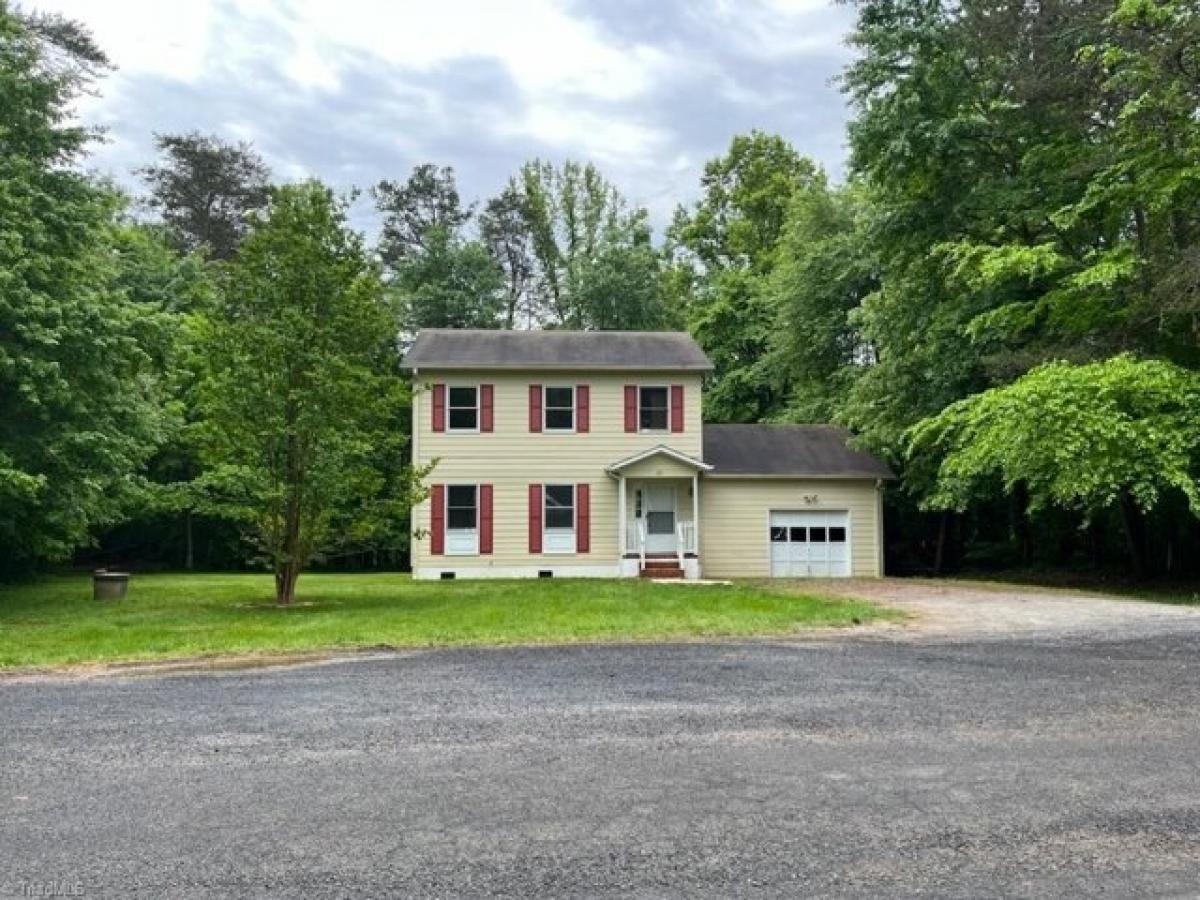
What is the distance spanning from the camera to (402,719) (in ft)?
20.6

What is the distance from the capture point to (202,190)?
1592 inches

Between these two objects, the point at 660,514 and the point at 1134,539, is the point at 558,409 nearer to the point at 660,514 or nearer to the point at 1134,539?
the point at 660,514

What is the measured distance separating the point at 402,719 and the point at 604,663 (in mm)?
2765

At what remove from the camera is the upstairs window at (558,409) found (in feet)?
72.6

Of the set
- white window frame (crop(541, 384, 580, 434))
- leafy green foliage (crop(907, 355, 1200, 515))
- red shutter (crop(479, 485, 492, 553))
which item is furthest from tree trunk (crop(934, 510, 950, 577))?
red shutter (crop(479, 485, 492, 553))

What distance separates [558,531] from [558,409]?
2910 mm

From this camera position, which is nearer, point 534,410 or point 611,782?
point 611,782

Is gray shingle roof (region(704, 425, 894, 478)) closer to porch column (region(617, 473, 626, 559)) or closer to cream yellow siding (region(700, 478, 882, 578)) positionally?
cream yellow siding (region(700, 478, 882, 578))

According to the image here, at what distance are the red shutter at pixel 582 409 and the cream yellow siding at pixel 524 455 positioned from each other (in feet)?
0.25

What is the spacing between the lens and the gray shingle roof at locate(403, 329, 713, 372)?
21.9 m

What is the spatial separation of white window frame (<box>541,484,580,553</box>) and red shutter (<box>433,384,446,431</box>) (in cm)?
282

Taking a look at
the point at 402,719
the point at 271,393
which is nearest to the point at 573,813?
the point at 402,719

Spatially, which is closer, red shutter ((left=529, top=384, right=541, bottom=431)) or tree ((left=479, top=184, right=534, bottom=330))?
red shutter ((left=529, top=384, right=541, bottom=431))

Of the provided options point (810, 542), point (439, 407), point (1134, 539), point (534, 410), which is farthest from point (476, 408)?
point (1134, 539)
